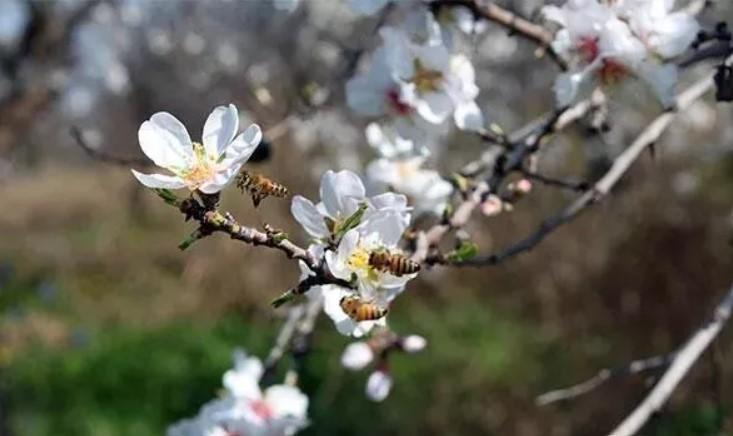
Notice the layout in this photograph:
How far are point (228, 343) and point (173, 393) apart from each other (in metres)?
1.12

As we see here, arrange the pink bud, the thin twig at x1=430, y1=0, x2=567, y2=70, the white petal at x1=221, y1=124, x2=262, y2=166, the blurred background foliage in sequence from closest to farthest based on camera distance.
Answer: the white petal at x1=221, y1=124, x2=262, y2=166 < the pink bud < the thin twig at x1=430, y1=0, x2=567, y2=70 < the blurred background foliage

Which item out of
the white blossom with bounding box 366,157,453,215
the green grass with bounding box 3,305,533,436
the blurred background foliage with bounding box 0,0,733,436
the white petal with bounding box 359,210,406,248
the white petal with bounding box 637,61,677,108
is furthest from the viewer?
the green grass with bounding box 3,305,533,436

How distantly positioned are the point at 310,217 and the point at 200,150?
13 centimetres

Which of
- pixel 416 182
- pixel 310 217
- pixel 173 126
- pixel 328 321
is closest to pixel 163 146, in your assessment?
pixel 173 126

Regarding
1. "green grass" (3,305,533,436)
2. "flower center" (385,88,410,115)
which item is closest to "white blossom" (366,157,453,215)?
"flower center" (385,88,410,115)

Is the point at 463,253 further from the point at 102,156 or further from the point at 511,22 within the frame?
the point at 102,156

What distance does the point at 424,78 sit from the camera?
1.59 metres

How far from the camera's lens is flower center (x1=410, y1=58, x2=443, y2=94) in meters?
1.58

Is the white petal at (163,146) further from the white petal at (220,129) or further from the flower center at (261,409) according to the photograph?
the flower center at (261,409)

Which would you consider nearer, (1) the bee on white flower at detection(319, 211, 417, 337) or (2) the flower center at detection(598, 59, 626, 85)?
(1) the bee on white flower at detection(319, 211, 417, 337)

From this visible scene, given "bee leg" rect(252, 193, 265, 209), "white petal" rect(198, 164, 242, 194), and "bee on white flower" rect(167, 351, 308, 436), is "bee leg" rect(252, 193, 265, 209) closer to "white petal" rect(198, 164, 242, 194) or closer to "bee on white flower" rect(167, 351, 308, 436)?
"white petal" rect(198, 164, 242, 194)

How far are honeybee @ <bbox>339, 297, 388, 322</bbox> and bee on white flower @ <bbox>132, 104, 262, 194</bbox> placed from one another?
0.53 feet

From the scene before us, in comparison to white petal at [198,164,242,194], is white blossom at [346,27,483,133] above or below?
above

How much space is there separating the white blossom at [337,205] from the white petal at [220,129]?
0.10 metres
